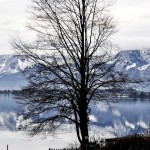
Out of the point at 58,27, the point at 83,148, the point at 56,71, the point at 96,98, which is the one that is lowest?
the point at 83,148

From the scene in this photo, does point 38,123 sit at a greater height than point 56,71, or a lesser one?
lesser

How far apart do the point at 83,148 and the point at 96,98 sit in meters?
6.00

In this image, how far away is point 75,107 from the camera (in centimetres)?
2020

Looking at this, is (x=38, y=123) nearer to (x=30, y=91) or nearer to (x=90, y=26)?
(x=30, y=91)

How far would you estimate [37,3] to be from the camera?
2100 cm

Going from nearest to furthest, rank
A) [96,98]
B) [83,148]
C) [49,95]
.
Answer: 1. [83,148]
2. [49,95]
3. [96,98]

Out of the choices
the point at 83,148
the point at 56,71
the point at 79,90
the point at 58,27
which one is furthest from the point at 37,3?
the point at 83,148

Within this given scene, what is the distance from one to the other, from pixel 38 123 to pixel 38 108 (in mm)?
733

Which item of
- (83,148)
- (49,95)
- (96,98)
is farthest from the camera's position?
(96,98)

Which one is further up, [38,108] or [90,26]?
[90,26]

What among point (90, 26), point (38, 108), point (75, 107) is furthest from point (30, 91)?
point (90, 26)

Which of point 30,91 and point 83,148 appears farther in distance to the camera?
point 30,91

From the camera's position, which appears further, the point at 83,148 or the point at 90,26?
the point at 90,26

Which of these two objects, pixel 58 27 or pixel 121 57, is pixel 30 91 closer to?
pixel 58 27
